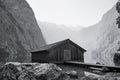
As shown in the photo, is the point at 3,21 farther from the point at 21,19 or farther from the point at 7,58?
the point at 21,19

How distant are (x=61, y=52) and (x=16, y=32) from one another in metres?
38.8

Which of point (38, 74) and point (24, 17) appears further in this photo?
point (24, 17)

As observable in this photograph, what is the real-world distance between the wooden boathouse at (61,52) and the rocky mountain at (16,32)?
22.8 meters

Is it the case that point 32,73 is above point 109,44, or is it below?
below

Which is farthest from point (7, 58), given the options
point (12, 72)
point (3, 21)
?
point (12, 72)

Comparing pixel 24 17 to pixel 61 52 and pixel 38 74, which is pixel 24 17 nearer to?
pixel 61 52

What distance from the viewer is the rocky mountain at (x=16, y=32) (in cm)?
3955

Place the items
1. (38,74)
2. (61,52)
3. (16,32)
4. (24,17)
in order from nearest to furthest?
(38,74) → (61,52) → (16,32) → (24,17)

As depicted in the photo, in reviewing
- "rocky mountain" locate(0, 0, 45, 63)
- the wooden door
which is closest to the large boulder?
the wooden door

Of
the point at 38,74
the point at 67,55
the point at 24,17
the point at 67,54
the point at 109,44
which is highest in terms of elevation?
the point at 24,17

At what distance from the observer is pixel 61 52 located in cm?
1848

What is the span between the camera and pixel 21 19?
65.2m

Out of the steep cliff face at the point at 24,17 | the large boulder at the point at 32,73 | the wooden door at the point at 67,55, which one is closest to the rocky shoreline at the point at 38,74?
the large boulder at the point at 32,73

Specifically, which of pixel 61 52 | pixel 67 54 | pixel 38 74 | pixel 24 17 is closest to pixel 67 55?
pixel 67 54
